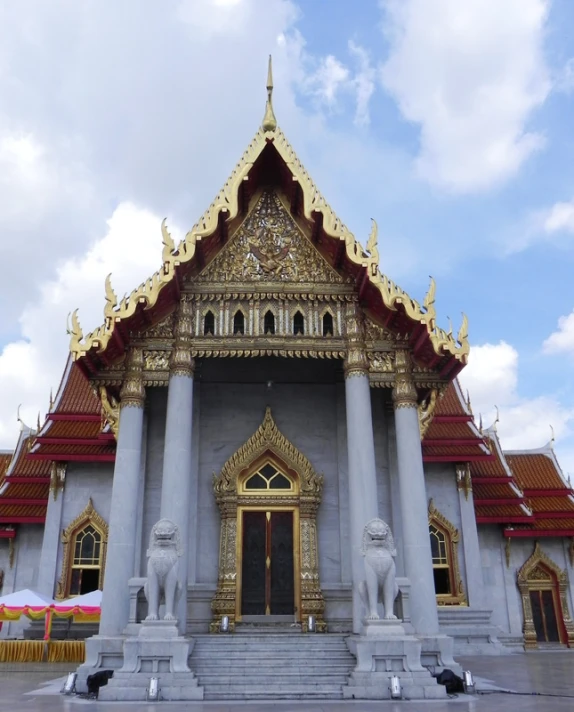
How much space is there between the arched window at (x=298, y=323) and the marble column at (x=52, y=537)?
7648mm

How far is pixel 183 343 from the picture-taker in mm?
11344

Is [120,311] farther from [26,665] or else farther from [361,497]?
[26,665]

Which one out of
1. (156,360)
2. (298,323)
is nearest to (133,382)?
(156,360)

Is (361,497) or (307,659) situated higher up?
(361,497)

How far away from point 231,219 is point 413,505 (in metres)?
5.52

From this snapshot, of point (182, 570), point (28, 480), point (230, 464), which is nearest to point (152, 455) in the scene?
point (230, 464)

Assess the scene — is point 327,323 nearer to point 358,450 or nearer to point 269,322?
point 269,322

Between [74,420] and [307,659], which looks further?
[74,420]

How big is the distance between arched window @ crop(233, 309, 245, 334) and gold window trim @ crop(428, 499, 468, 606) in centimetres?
707

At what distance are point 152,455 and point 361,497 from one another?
4.07m

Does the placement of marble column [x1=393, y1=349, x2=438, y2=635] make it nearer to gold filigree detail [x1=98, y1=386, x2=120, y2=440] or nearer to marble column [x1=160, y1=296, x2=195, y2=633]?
marble column [x1=160, y1=296, x2=195, y2=633]

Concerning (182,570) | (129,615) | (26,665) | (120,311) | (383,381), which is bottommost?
(26,665)

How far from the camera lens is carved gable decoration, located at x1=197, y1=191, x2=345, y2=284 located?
11914 mm

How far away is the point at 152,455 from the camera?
12.4 metres
